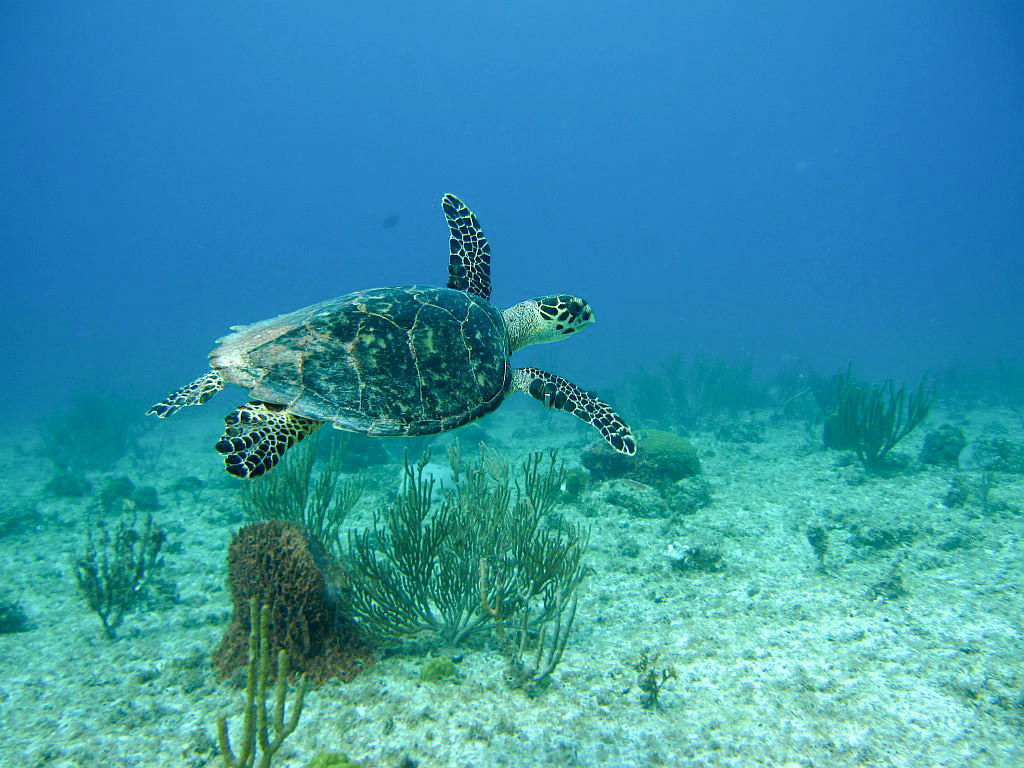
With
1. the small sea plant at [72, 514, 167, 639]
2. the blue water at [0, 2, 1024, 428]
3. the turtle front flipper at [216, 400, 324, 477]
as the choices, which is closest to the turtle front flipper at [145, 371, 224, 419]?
the turtle front flipper at [216, 400, 324, 477]

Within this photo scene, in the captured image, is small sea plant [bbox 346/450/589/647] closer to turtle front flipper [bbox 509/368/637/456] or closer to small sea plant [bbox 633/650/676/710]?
small sea plant [bbox 633/650/676/710]

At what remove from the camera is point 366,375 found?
4344mm

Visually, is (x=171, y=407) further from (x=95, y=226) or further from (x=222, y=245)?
(x=95, y=226)

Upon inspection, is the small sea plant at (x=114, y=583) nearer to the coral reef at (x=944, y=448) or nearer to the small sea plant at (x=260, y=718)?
the small sea plant at (x=260, y=718)

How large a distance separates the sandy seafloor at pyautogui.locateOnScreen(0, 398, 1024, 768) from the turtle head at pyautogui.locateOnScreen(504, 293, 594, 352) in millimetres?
3448

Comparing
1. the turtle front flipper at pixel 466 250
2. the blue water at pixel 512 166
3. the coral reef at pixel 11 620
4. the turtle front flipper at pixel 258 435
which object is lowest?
the coral reef at pixel 11 620

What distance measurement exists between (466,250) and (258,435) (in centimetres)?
416

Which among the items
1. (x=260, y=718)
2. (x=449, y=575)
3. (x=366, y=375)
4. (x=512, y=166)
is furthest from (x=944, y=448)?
(x=512, y=166)

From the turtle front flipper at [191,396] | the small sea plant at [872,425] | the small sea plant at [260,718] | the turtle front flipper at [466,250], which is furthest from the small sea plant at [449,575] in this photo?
the small sea plant at [872,425]

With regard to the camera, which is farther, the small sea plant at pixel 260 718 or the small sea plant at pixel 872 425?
the small sea plant at pixel 872 425

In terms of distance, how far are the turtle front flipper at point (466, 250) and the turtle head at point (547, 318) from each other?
76 centimetres

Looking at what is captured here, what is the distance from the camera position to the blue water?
113m

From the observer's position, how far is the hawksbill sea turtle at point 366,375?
4066mm

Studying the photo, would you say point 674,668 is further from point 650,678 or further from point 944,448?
point 944,448
